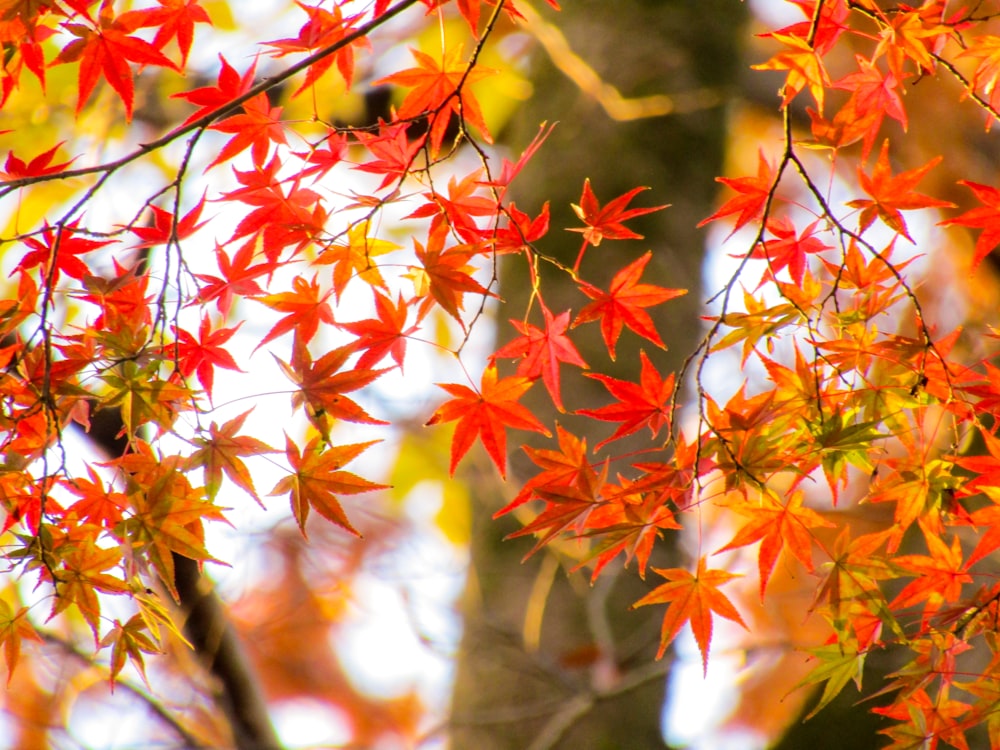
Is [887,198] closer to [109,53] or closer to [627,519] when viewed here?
[627,519]

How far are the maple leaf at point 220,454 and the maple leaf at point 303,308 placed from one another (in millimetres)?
131

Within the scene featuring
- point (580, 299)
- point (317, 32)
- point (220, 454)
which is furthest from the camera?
point (580, 299)

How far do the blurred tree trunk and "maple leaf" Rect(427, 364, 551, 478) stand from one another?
0.83m

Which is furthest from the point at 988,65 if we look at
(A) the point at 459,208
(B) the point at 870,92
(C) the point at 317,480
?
(C) the point at 317,480

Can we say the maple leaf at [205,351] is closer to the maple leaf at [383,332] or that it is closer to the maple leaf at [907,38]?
the maple leaf at [383,332]

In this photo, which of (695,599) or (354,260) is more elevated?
(354,260)

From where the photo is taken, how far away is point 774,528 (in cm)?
82

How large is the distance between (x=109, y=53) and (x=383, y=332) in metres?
0.37

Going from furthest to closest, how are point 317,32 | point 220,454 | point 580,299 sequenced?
point 580,299
point 317,32
point 220,454

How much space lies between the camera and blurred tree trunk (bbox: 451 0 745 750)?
65.1 inches

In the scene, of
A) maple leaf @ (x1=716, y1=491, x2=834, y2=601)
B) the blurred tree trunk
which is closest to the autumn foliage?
maple leaf @ (x1=716, y1=491, x2=834, y2=601)

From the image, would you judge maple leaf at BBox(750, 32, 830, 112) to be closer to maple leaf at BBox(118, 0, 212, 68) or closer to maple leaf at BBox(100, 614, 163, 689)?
maple leaf at BBox(118, 0, 212, 68)

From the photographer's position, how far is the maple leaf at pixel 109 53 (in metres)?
0.83

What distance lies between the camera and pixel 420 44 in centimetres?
288
